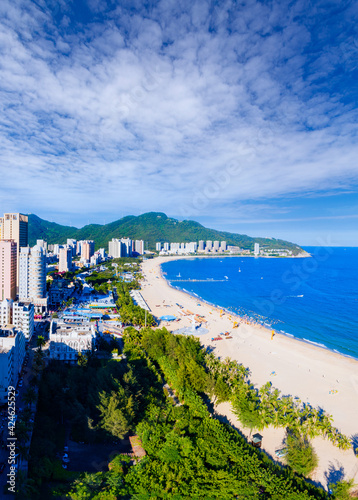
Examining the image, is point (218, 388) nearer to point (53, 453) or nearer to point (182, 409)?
point (182, 409)

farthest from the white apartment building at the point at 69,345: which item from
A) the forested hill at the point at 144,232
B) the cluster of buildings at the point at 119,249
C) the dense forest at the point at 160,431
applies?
the forested hill at the point at 144,232

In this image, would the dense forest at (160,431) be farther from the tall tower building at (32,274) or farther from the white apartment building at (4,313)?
the tall tower building at (32,274)

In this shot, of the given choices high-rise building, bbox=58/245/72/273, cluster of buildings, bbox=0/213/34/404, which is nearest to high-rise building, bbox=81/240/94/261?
high-rise building, bbox=58/245/72/273

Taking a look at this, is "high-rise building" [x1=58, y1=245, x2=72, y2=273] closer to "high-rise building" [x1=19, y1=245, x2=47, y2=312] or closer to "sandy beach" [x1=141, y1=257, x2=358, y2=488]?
"high-rise building" [x1=19, y1=245, x2=47, y2=312]

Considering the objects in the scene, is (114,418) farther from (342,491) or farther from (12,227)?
(12,227)

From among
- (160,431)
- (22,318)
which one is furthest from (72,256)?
(160,431)
